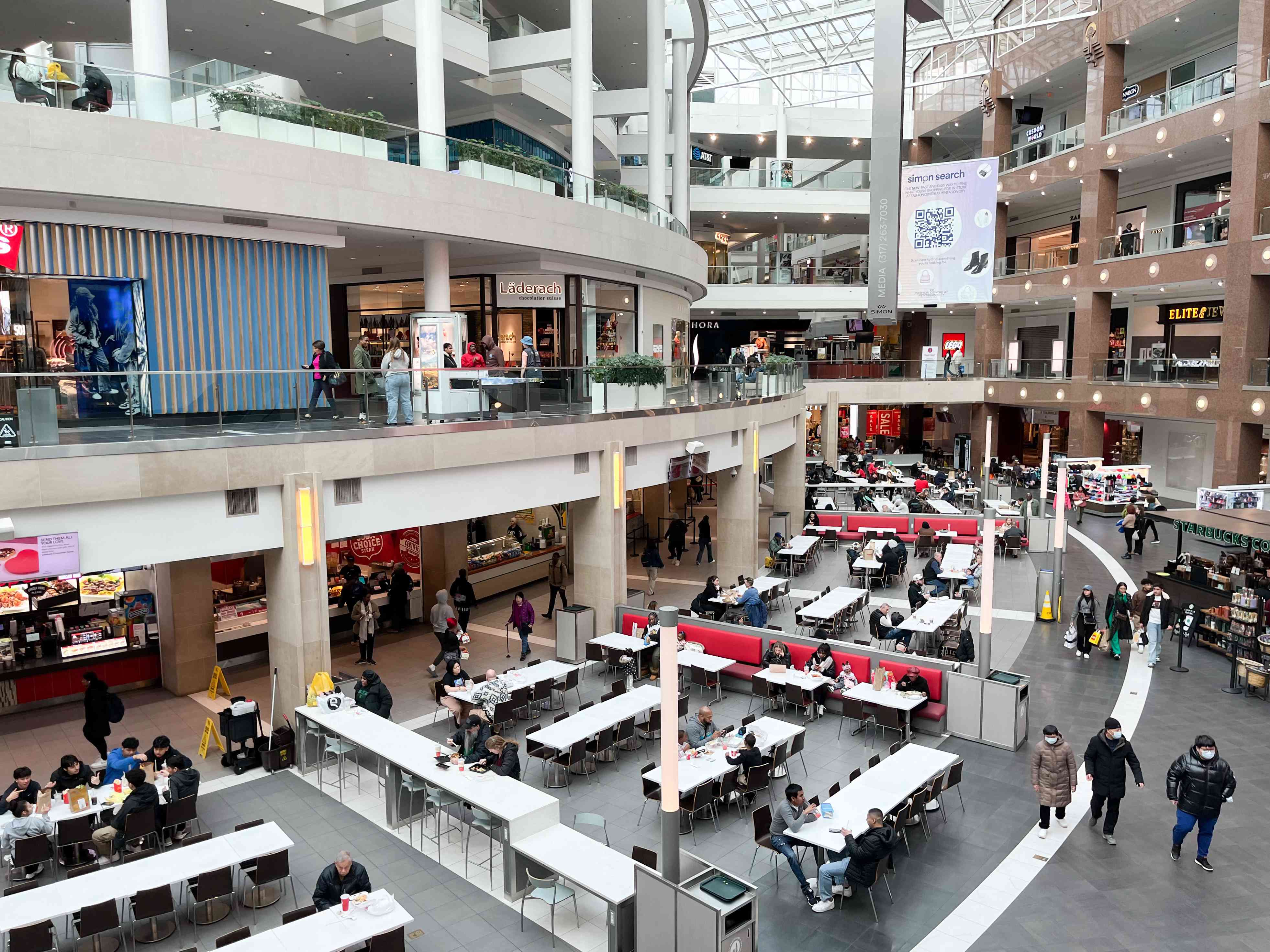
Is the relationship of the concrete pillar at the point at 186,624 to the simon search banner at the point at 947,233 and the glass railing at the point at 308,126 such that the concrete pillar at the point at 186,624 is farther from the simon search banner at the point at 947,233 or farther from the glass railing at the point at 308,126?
the simon search banner at the point at 947,233

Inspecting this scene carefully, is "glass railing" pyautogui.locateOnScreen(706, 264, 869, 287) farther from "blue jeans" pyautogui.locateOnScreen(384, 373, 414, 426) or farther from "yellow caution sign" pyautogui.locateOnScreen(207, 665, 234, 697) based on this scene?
"yellow caution sign" pyautogui.locateOnScreen(207, 665, 234, 697)

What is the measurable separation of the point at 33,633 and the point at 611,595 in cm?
1003

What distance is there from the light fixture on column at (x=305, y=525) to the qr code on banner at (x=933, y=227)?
2799 centimetres

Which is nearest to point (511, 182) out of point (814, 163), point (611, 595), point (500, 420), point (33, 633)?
point (500, 420)

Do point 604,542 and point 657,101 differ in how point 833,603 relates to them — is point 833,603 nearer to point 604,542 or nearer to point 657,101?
point 604,542

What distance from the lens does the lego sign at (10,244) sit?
41.2 feet

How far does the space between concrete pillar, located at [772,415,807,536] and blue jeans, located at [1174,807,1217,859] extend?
64.0 feet

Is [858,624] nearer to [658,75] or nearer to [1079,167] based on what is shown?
[658,75]

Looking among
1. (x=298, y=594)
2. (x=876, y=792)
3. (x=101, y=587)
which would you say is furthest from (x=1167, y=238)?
(x=101, y=587)

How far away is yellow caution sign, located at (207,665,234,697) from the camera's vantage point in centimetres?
1482

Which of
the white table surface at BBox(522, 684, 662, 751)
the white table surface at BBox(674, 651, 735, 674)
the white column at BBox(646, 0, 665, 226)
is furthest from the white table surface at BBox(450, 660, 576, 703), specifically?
the white column at BBox(646, 0, 665, 226)

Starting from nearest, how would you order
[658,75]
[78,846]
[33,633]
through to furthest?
[78,846], [33,633], [658,75]

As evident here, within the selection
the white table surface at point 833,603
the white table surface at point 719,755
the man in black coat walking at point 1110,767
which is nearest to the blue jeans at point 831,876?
the white table surface at point 719,755

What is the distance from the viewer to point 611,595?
17.8 meters
